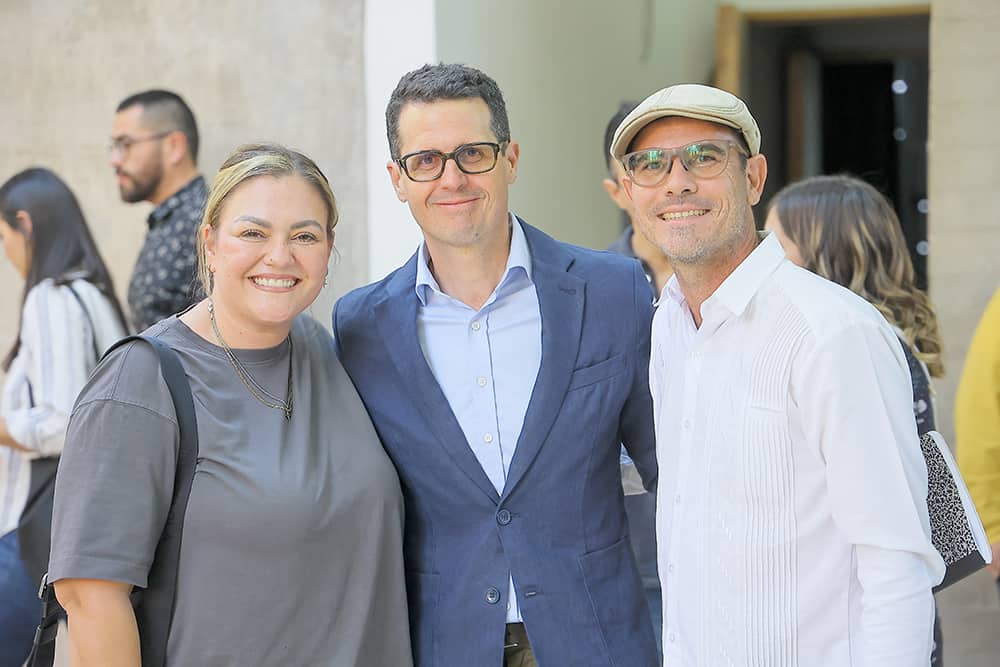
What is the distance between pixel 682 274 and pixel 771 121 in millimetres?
5895

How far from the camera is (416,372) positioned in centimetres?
257

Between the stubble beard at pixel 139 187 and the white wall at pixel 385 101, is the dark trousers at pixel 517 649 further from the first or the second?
the stubble beard at pixel 139 187

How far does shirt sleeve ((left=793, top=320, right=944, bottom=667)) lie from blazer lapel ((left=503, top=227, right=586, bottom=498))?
2.33 ft

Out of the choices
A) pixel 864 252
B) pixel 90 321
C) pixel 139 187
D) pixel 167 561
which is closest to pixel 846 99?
pixel 139 187

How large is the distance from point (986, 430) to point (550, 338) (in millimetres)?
2049

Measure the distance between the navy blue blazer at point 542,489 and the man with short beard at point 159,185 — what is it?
6.25ft

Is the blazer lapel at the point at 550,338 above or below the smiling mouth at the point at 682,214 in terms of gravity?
below

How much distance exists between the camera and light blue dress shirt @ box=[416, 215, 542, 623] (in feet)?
8.31

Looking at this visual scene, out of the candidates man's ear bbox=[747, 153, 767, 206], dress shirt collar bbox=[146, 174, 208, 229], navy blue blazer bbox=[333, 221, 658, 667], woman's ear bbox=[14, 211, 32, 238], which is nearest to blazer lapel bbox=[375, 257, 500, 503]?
navy blue blazer bbox=[333, 221, 658, 667]

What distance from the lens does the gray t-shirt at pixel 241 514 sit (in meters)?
2.19

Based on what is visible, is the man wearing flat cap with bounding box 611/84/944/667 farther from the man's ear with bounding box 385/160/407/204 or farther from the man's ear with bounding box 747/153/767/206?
the man's ear with bounding box 385/160/407/204

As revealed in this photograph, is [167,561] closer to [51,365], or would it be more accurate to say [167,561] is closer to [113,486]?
[113,486]

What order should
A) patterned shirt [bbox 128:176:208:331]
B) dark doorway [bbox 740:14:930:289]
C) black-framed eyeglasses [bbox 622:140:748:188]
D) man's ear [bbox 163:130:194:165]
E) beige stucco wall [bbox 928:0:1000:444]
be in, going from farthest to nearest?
dark doorway [bbox 740:14:930:289]
beige stucco wall [bbox 928:0:1000:444]
man's ear [bbox 163:130:194:165]
patterned shirt [bbox 128:176:208:331]
black-framed eyeglasses [bbox 622:140:748:188]

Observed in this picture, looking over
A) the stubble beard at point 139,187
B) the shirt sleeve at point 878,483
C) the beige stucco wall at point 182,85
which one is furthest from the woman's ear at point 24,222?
the shirt sleeve at point 878,483
